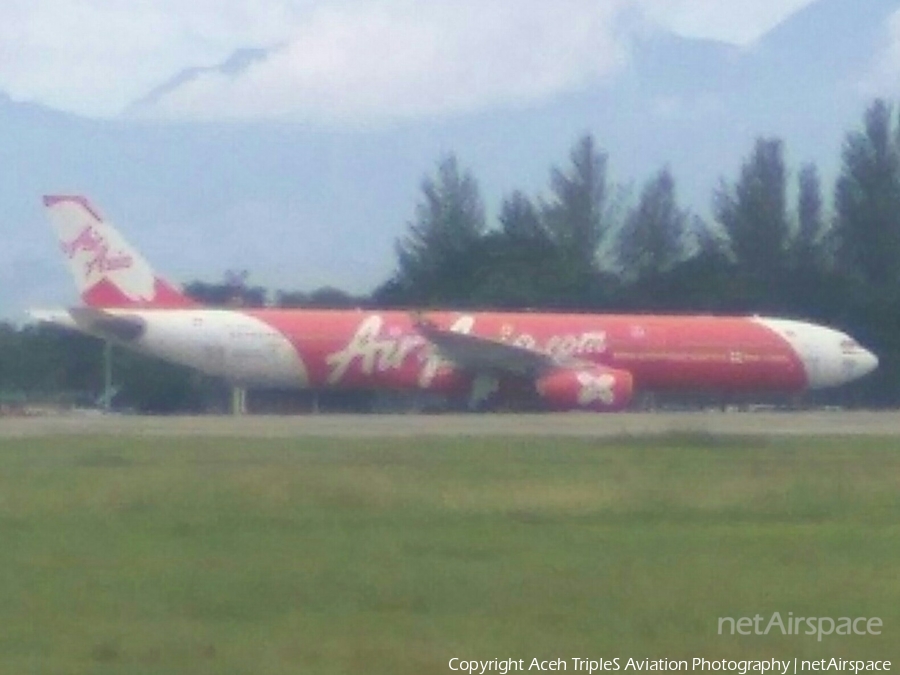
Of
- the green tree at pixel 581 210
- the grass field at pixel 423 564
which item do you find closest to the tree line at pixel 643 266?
the green tree at pixel 581 210

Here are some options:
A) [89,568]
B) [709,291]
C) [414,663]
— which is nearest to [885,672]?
[414,663]

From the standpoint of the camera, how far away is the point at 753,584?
11.8 m

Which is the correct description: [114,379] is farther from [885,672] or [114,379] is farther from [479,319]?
[885,672]

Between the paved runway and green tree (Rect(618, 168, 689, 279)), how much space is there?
99.2 feet

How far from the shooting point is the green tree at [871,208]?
2749 inches

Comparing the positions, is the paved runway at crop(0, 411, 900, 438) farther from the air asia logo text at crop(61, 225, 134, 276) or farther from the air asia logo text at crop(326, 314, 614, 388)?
the air asia logo text at crop(61, 225, 134, 276)

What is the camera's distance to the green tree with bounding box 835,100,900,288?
69812 mm

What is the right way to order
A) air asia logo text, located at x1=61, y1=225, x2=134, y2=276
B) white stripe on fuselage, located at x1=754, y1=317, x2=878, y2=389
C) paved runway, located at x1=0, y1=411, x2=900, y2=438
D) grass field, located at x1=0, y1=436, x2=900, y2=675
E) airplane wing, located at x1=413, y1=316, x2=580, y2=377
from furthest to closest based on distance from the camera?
1. air asia logo text, located at x1=61, y1=225, x2=134, y2=276
2. white stripe on fuselage, located at x1=754, y1=317, x2=878, y2=389
3. airplane wing, located at x1=413, y1=316, x2=580, y2=377
4. paved runway, located at x1=0, y1=411, x2=900, y2=438
5. grass field, located at x1=0, y1=436, x2=900, y2=675

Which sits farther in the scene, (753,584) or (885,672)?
(753,584)

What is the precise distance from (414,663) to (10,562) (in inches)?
182

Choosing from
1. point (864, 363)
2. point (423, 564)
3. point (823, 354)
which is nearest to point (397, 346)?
point (823, 354)

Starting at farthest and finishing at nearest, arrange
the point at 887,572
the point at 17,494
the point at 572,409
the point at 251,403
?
the point at 251,403 → the point at 572,409 → the point at 17,494 → the point at 887,572

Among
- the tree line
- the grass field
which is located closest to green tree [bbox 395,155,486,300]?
the tree line

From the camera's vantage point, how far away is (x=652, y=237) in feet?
252
